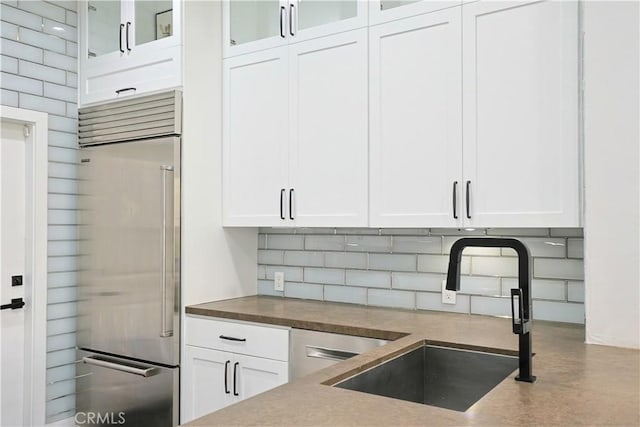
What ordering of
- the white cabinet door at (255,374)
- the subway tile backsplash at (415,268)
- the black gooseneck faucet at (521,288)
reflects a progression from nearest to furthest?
the black gooseneck faucet at (521,288)
the subway tile backsplash at (415,268)
the white cabinet door at (255,374)

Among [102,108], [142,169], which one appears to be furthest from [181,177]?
[102,108]

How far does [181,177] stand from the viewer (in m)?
2.87

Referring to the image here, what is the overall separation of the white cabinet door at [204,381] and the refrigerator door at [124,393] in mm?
65

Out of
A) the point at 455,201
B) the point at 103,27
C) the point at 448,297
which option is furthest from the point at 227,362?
the point at 103,27

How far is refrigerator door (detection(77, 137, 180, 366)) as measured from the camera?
9.36 feet

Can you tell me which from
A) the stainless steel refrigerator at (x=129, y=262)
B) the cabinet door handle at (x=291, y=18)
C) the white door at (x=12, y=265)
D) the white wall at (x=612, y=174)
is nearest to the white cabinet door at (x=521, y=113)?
the white wall at (x=612, y=174)

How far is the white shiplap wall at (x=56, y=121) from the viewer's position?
10.1ft

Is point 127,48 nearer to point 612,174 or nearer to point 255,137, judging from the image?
point 255,137

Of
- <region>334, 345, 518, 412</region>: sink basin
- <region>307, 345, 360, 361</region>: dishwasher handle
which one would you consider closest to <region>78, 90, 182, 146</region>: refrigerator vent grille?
<region>307, 345, 360, 361</region>: dishwasher handle

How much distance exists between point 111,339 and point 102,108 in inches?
54.9

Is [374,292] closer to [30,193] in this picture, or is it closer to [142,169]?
[142,169]

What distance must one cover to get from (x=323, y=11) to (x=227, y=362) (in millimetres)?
1915

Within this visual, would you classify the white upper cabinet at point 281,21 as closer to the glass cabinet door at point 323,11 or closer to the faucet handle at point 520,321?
the glass cabinet door at point 323,11

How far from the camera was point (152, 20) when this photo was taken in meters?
3.03
